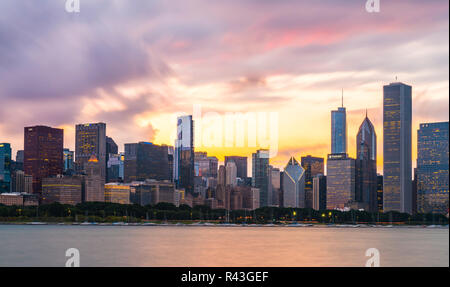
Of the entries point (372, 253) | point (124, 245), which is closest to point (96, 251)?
point (124, 245)

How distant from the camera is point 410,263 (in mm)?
105625

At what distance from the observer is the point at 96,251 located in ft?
394
